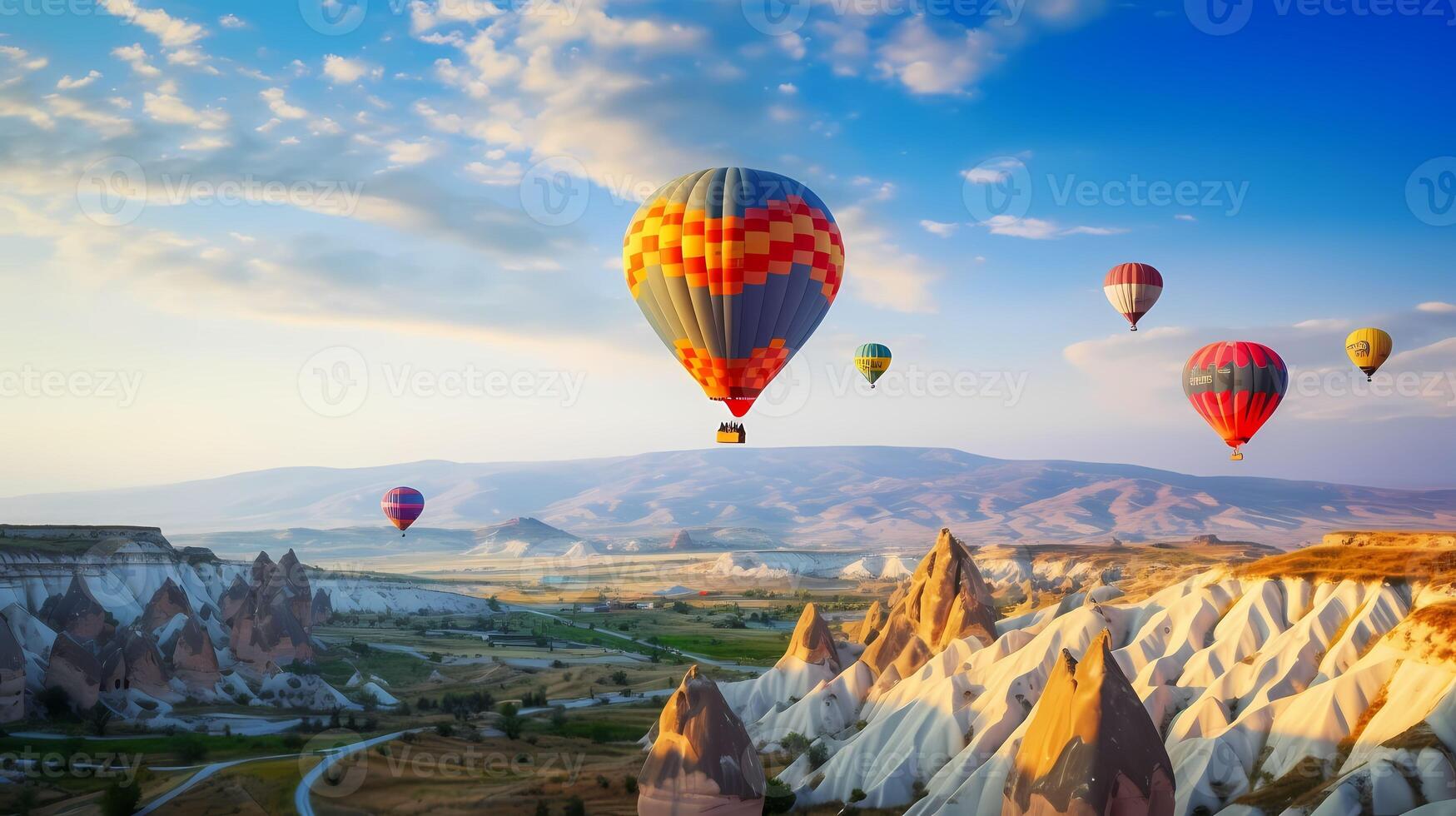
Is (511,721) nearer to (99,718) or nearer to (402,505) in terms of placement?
(99,718)

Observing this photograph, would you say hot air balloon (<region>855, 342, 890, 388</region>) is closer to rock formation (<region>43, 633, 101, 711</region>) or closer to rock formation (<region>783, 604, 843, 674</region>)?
rock formation (<region>783, 604, 843, 674</region>)

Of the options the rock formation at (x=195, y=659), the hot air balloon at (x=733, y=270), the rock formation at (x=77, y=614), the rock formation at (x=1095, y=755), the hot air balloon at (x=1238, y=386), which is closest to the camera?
the rock formation at (x=1095, y=755)

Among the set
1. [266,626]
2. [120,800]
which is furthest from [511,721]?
[266,626]

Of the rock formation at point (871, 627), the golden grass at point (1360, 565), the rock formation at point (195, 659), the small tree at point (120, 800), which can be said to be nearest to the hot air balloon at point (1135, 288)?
the golden grass at point (1360, 565)

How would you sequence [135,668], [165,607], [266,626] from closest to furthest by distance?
[135,668] → [165,607] → [266,626]

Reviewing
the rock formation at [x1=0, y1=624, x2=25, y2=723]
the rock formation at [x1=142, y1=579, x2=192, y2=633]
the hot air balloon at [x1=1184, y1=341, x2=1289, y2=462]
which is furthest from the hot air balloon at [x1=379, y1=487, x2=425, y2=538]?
the hot air balloon at [x1=1184, y1=341, x2=1289, y2=462]

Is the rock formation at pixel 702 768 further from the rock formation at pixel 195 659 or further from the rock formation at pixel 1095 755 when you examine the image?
the rock formation at pixel 195 659
